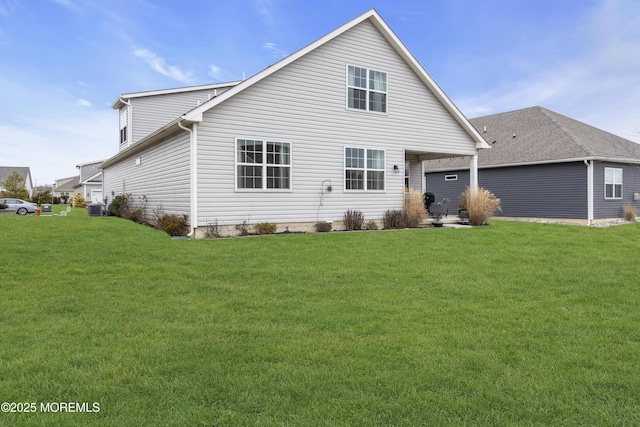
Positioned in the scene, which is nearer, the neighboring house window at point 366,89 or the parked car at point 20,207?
the neighboring house window at point 366,89

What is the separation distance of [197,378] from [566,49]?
20414 mm

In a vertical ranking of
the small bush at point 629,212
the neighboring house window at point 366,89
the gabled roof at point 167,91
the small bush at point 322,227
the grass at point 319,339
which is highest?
the gabled roof at point 167,91

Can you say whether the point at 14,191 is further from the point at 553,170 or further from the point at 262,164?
the point at 553,170

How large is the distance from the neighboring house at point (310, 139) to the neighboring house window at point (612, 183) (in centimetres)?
749

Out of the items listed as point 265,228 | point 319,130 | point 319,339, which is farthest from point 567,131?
point 319,339

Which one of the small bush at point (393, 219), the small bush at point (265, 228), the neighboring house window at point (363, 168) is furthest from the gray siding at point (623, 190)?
the small bush at point (265, 228)

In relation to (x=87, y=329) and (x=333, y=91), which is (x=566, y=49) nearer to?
(x=333, y=91)

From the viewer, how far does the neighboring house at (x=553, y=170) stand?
18844 millimetres

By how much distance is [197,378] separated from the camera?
3.15 metres

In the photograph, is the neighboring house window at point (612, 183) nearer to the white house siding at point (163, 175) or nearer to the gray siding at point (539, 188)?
the gray siding at point (539, 188)

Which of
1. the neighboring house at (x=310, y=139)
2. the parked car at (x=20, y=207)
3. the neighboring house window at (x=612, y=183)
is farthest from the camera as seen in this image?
the parked car at (x=20, y=207)

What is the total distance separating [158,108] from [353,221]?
12790 mm

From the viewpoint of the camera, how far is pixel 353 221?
13688 millimetres

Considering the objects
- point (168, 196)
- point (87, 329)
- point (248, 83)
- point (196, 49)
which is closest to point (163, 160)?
point (168, 196)
